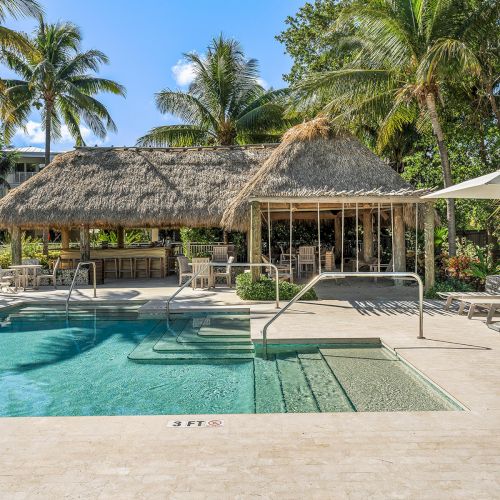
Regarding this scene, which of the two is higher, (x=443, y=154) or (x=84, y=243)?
(x=443, y=154)

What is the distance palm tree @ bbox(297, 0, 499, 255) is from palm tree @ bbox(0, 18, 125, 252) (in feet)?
39.8

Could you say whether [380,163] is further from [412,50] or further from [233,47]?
[233,47]

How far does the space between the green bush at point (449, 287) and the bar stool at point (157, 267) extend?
9075mm

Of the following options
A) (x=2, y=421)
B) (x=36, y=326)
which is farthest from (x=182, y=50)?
(x=2, y=421)

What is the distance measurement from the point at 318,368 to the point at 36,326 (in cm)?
594

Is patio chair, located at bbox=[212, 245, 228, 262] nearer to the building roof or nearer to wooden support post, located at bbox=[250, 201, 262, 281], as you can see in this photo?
the building roof

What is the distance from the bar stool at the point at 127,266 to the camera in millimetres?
15328

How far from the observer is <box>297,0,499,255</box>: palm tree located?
10.3m

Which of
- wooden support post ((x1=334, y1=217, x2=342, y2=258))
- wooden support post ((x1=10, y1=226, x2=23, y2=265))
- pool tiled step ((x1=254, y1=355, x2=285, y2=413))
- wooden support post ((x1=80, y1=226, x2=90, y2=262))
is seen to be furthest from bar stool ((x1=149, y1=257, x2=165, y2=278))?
pool tiled step ((x1=254, y1=355, x2=285, y2=413))

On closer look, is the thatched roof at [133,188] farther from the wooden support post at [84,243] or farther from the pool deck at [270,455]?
the pool deck at [270,455]

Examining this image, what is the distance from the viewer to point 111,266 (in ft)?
50.3

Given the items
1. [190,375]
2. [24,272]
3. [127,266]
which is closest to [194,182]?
[127,266]

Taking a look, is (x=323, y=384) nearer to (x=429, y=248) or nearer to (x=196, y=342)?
(x=196, y=342)

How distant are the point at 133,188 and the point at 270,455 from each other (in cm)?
1267
